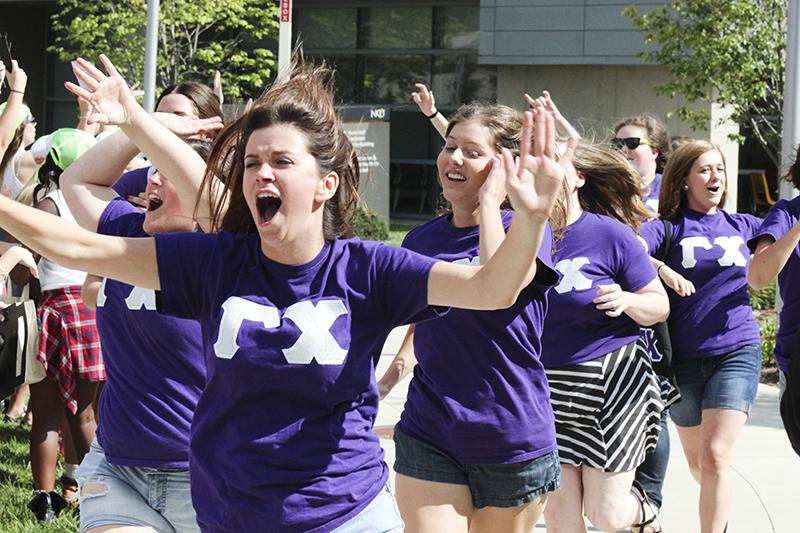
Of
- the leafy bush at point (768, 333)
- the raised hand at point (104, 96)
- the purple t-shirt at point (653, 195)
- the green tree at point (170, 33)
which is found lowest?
the leafy bush at point (768, 333)

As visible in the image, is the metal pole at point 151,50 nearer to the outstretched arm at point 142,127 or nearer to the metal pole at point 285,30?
the metal pole at point 285,30

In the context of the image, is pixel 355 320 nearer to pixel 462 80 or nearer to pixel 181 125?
pixel 181 125

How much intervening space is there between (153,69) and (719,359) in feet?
26.2

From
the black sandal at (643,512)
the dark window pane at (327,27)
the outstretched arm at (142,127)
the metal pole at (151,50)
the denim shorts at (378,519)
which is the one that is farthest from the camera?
the dark window pane at (327,27)

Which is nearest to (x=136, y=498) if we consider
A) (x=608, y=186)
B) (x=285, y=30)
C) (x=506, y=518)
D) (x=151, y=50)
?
(x=506, y=518)

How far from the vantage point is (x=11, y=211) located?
304 cm

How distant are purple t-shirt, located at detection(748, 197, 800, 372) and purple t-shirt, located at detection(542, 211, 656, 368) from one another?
0.76 metres

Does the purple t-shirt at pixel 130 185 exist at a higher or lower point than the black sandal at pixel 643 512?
higher

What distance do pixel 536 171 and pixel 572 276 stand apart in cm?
214

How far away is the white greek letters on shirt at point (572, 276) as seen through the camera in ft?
16.5

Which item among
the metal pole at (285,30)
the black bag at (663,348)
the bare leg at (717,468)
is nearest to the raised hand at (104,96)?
the black bag at (663,348)

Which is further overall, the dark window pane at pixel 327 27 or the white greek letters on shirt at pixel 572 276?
the dark window pane at pixel 327 27

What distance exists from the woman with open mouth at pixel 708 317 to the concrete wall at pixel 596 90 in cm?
1932

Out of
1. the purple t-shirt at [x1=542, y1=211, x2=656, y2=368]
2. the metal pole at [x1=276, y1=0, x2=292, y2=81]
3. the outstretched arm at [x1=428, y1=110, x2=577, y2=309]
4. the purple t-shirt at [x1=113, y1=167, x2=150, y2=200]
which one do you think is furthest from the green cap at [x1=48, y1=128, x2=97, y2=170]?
the metal pole at [x1=276, y1=0, x2=292, y2=81]
